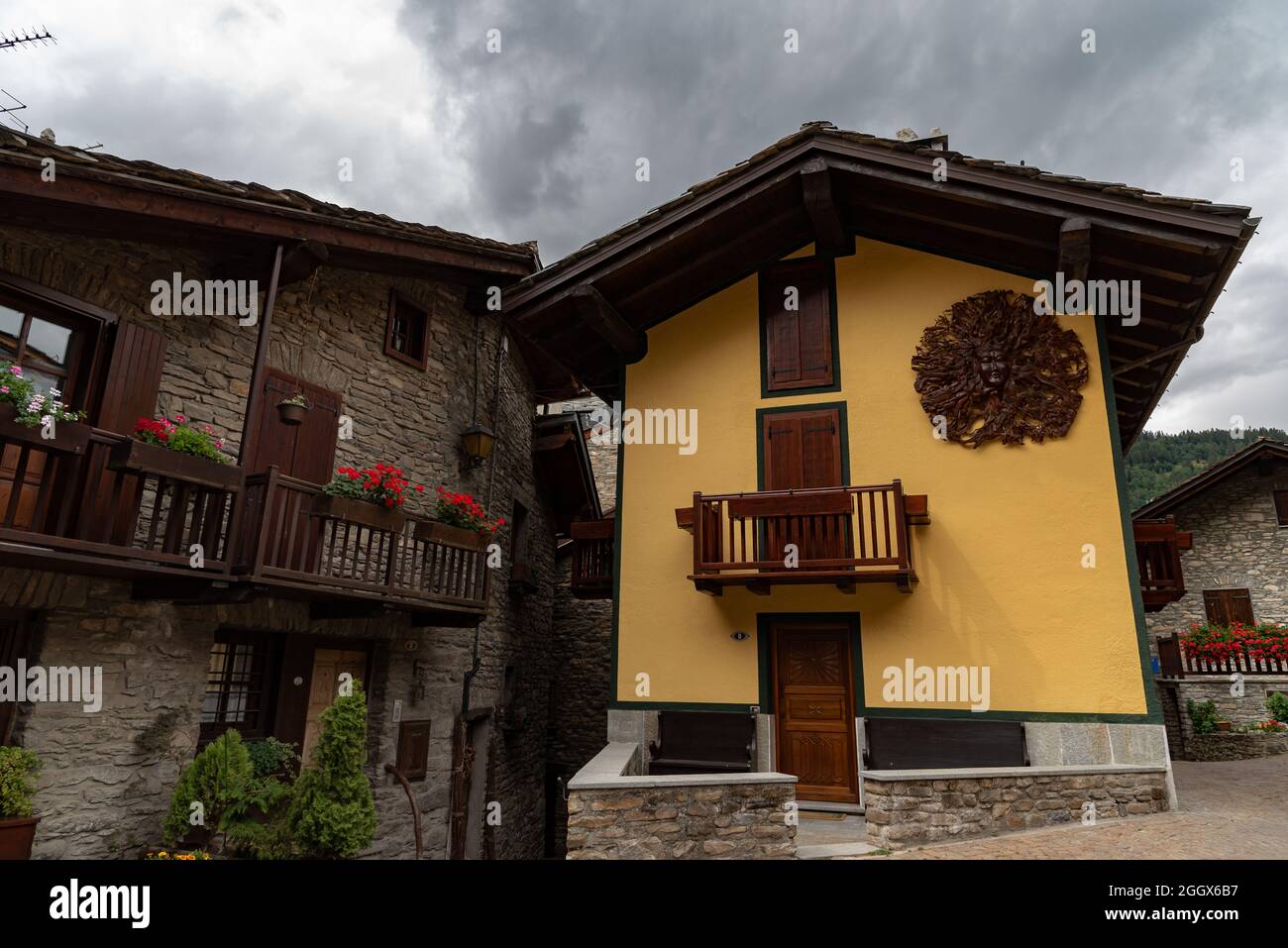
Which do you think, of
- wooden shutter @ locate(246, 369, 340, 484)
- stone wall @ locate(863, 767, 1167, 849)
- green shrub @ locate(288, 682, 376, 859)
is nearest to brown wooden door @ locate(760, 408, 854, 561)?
stone wall @ locate(863, 767, 1167, 849)

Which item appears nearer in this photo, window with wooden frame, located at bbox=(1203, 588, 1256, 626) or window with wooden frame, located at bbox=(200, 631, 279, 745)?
window with wooden frame, located at bbox=(200, 631, 279, 745)

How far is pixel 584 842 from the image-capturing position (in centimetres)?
608

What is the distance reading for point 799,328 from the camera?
9703 mm

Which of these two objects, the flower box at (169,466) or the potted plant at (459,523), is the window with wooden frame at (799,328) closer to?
the potted plant at (459,523)

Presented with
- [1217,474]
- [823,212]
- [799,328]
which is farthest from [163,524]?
[1217,474]

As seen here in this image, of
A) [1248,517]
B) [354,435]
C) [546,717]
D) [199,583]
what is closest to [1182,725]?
[1248,517]

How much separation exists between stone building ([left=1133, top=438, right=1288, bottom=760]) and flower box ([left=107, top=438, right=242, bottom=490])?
64.8ft

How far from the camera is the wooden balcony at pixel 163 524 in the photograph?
557 cm

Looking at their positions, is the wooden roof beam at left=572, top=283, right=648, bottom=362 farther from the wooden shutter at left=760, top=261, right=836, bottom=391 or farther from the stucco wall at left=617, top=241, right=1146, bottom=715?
the wooden shutter at left=760, top=261, right=836, bottom=391

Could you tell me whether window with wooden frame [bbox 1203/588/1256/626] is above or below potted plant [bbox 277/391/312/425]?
below

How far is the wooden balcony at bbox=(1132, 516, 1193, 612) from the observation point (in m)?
8.78

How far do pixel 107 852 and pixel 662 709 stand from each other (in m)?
5.50
